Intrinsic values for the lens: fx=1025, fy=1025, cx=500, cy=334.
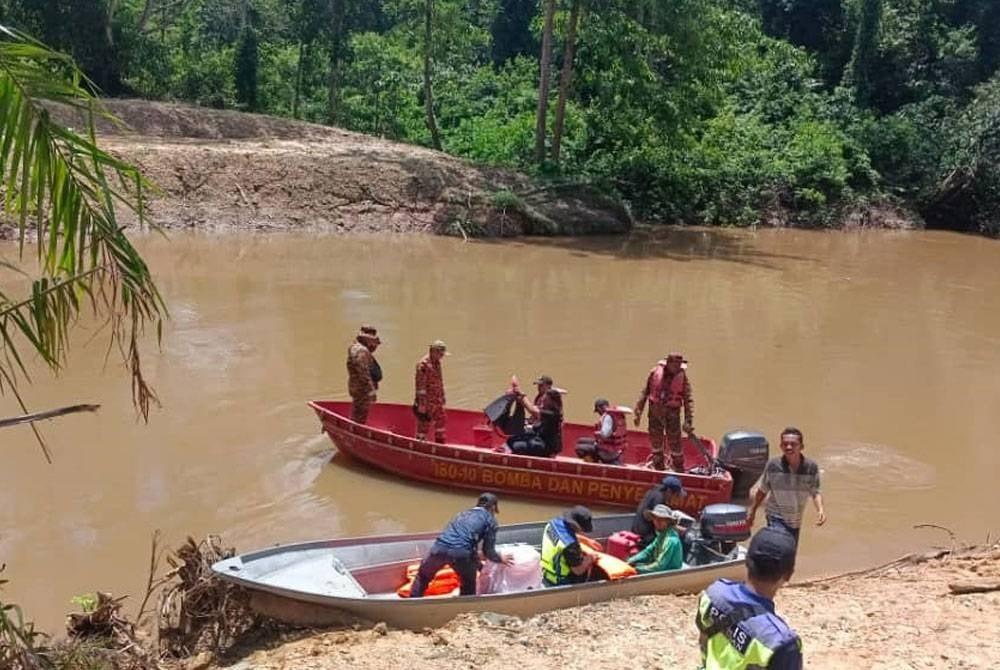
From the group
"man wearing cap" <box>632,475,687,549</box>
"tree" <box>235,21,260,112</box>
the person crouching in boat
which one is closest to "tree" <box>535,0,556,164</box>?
"tree" <box>235,21,260,112</box>

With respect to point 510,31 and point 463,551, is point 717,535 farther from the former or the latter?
point 510,31

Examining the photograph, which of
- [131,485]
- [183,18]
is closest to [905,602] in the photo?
[131,485]

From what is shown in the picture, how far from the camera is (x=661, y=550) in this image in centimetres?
780

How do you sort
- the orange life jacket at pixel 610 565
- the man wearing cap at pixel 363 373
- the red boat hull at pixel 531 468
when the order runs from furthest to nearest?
the man wearing cap at pixel 363 373 → the red boat hull at pixel 531 468 → the orange life jacket at pixel 610 565

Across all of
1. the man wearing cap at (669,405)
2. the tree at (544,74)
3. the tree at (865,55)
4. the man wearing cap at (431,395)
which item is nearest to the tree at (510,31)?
the tree at (865,55)

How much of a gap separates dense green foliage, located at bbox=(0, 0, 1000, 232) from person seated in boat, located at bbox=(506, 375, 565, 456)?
1889 cm

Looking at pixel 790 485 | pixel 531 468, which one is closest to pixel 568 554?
pixel 790 485

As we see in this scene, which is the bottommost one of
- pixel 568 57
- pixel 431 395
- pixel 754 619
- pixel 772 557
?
pixel 431 395

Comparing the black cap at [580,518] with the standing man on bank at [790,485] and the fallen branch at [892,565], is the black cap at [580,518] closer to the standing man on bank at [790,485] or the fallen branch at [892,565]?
the standing man on bank at [790,485]

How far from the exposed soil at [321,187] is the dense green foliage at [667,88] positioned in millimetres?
1965

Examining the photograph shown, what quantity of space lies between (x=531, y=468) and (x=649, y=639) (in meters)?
3.55

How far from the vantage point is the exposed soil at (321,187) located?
26078 millimetres

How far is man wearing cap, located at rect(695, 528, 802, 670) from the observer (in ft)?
10.5

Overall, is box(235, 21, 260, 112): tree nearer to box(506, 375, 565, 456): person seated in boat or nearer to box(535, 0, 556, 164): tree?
box(535, 0, 556, 164): tree
